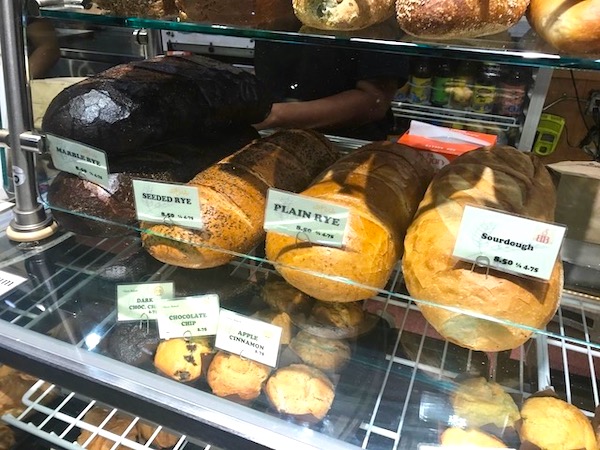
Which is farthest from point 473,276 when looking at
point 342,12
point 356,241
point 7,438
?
point 7,438

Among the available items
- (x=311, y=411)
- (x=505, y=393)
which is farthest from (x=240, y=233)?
(x=505, y=393)

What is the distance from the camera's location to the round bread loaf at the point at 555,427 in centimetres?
83

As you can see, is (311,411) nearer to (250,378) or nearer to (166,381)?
(250,378)

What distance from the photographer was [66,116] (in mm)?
1026

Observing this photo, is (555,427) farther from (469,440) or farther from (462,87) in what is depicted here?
(462,87)

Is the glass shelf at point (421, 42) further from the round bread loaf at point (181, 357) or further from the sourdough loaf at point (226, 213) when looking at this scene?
the round bread loaf at point (181, 357)

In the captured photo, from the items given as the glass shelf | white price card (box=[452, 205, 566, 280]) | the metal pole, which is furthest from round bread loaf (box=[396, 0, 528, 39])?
the metal pole

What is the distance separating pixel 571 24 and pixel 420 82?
1.38 m

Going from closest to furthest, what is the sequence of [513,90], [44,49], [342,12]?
[342,12] → [44,49] → [513,90]

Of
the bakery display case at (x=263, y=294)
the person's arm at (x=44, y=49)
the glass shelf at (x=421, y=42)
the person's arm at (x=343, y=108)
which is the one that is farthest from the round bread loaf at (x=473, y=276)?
the person's arm at (x=44, y=49)

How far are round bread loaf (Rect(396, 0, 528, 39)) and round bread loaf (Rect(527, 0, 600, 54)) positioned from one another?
0.04 metres

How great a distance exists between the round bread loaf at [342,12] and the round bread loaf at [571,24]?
0.20m

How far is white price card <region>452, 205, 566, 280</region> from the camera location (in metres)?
0.70

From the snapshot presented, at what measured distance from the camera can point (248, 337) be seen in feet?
3.34
